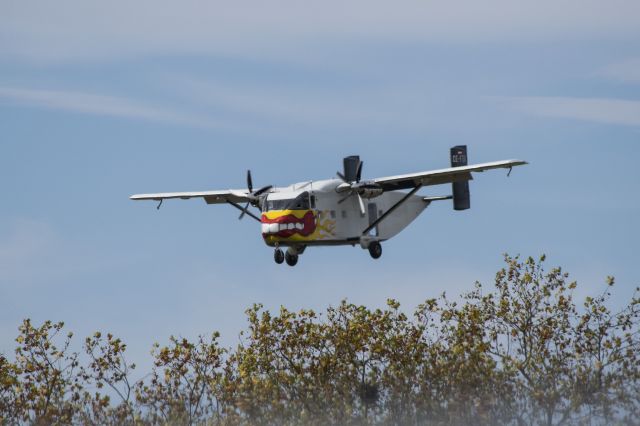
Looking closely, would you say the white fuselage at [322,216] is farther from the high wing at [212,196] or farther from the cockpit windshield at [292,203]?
the high wing at [212,196]

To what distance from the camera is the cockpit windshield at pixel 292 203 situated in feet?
158

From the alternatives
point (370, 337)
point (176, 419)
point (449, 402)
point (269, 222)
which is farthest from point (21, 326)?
point (449, 402)

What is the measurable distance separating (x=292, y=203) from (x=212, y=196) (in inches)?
387

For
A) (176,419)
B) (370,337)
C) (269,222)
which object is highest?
(269,222)

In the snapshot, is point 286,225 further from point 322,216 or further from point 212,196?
point 212,196

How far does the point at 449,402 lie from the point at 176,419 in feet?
40.0

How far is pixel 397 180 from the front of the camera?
52.5 meters

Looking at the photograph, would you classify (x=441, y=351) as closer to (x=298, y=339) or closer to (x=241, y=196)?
(x=298, y=339)

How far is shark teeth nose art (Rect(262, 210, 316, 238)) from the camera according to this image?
47656 millimetres

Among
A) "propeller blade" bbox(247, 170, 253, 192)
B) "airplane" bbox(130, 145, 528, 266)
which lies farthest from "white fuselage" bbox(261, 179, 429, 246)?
"propeller blade" bbox(247, 170, 253, 192)

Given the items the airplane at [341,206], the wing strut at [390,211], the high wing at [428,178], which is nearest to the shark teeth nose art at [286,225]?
the airplane at [341,206]

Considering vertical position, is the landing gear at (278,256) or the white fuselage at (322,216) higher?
the white fuselage at (322,216)

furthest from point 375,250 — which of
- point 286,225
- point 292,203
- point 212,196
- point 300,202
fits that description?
point 212,196

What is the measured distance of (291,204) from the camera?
158 feet
